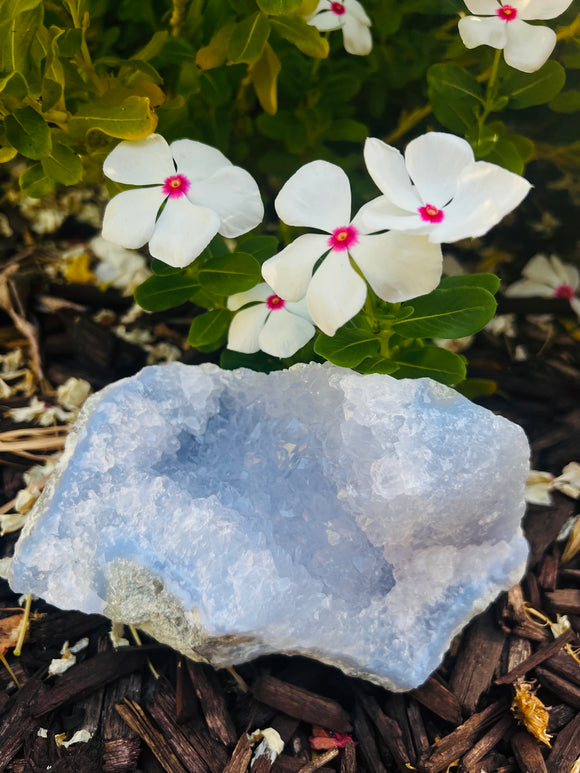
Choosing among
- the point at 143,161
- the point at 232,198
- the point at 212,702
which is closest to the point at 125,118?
the point at 143,161

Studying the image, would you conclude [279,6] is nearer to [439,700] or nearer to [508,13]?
[508,13]

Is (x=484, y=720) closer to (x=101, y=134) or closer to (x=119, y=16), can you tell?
(x=101, y=134)

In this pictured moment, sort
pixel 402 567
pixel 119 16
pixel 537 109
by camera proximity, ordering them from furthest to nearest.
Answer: pixel 537 109 < pixel 119 16 < pixel 402 567

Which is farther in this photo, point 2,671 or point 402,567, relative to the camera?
point 2,671

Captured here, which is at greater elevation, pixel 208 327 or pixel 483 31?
pixel 483 31

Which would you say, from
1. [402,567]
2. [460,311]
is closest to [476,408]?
[460,311]

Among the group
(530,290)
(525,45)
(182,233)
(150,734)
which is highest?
(525,45)

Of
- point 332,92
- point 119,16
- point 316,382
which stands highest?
point 119,16
